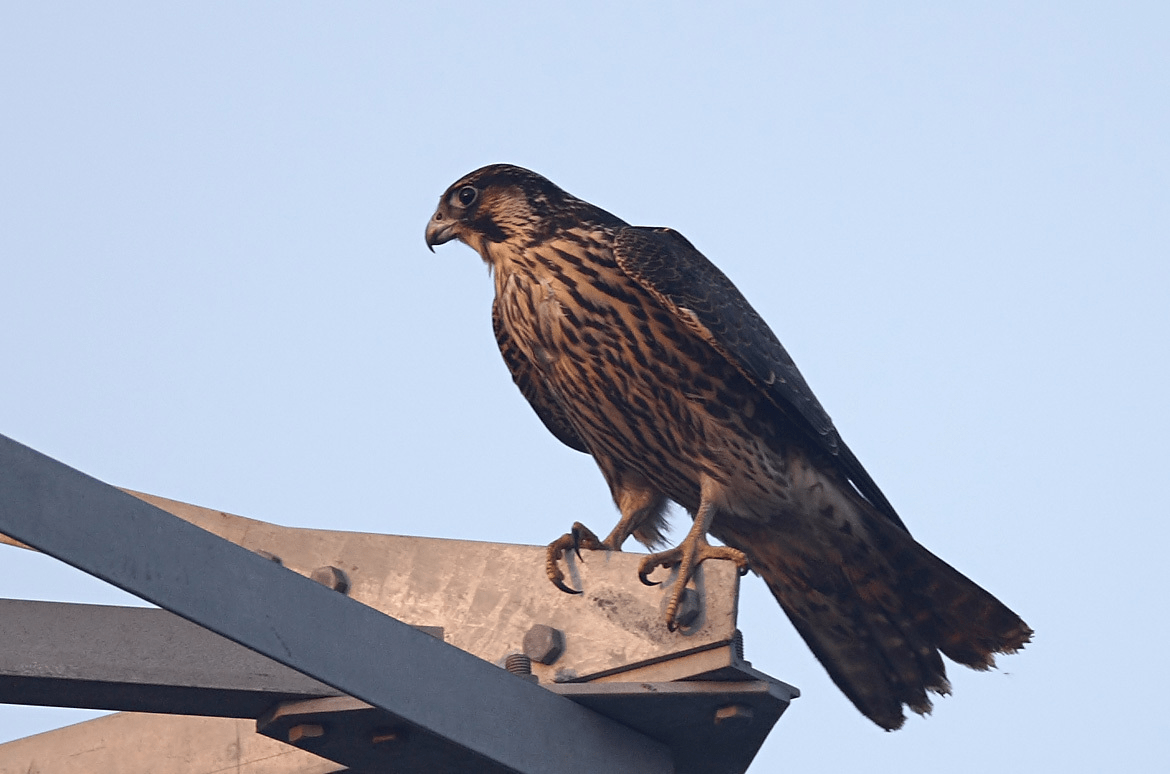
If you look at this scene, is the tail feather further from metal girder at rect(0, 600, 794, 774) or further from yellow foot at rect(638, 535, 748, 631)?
metal girder at rect(0, 600, 794, 774)

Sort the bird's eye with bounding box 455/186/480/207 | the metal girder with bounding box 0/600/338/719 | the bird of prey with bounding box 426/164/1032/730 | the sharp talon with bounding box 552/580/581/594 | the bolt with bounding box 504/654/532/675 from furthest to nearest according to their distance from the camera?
1. the bird's eye with bounding box 455/186/480/207
2. the bird of prey with bounding box 426/164/1032/730
3. the sharp talon with bounding box 552/580/581/594
4. the bolt with bounding box 504/654/532/675
5. the metal girder with bounding box 0/600/338/719

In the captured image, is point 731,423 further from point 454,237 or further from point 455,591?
point 455,591

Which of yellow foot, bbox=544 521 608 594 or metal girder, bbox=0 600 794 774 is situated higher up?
yellow foot, bbox=544 521 608 594

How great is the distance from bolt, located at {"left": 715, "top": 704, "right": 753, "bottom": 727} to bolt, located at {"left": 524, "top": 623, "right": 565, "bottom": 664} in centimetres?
34

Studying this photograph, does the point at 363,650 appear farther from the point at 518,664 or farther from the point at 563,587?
the point at 563,587

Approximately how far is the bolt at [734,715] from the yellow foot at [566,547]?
1.26 ft

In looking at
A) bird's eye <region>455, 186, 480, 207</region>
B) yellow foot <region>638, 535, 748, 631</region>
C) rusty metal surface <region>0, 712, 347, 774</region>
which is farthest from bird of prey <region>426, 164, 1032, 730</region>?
rusty metal surface <region>0, 712, 347, 774</region>

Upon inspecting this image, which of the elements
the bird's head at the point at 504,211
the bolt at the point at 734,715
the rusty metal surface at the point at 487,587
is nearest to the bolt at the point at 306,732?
the rusty metal surface at the point at 487,587

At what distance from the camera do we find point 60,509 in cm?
176

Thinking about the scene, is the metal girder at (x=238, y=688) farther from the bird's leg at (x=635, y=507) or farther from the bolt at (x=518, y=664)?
the bird's leg at (x=635, y=507)

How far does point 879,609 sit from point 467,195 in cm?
190

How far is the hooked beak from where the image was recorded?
5.06 metres

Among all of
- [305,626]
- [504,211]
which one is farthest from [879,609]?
[305,626]

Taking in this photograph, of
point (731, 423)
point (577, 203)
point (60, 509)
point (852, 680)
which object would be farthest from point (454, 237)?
point (60, 509)
